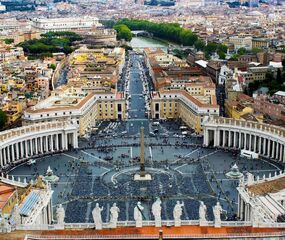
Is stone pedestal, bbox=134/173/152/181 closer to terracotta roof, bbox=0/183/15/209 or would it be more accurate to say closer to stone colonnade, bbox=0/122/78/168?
stone colonnade, bbox=0/122/78/168

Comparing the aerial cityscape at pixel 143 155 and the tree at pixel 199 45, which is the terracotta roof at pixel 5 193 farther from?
the tree at pixel 199 45

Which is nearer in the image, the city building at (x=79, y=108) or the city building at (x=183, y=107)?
the city building at (x=79, y=108)

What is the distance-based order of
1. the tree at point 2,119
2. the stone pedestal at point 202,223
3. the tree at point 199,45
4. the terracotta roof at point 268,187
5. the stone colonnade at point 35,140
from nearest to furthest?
the stone pedestal at point 202,223
the terracotta roof at point 268,187
the stone colonnade at point 35,140
the tree at point 2,119
the tree at point 199,45

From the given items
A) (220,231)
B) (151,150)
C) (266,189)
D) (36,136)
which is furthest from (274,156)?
(220,231)

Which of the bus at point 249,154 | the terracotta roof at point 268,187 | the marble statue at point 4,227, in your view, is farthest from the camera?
the bus at point 249,154

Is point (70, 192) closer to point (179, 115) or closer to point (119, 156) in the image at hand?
point (119, 156)

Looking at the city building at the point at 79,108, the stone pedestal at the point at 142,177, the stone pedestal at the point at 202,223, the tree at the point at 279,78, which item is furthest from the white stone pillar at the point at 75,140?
the tree at the point at 279,78

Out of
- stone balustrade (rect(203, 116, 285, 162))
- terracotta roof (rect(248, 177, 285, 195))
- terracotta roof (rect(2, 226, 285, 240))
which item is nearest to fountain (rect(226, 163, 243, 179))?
stone balustrade (rect(203, 116, 285, 162))

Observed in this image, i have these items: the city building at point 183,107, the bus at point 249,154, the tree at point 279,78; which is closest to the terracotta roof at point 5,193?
the bus at point 249,154

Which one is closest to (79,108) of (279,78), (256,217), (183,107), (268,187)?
(183,107)

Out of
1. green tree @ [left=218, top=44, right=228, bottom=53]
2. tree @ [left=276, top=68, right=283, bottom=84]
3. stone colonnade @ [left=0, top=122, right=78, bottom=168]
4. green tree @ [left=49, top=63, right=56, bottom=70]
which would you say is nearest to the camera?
stone colonnade @ [left=0, top=122, right=78, bottom=168]

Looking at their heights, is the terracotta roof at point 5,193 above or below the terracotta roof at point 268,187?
above

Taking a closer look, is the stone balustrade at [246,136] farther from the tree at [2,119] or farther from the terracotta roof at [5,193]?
the terracotta roof at [5,193]

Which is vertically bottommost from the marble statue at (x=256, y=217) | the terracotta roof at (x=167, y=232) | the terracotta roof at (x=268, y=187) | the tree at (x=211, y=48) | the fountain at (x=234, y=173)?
the fountain at (x=234, y=173)
